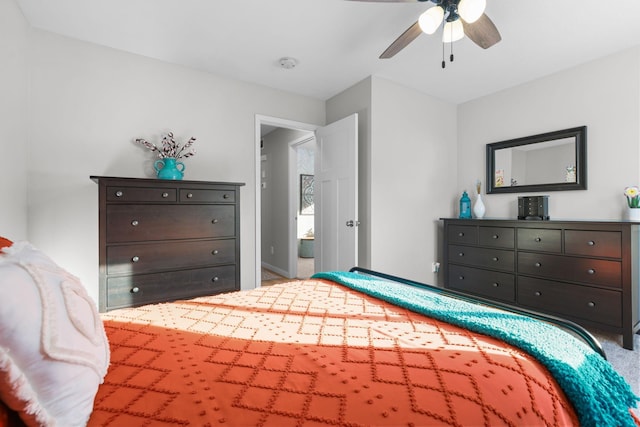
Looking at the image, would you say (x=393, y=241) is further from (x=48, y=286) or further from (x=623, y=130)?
(x=48, y=286)

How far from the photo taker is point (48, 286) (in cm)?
65

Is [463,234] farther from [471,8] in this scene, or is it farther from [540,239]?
[471,8]

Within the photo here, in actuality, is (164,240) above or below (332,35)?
below

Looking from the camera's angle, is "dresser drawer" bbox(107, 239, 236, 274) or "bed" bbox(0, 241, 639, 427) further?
"dresser drawer" bbox(107, 239, 236, 274)

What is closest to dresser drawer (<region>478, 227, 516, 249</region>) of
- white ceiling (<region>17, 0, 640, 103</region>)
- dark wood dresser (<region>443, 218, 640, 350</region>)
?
dark wood dresser (<region>443, 218, 640, 350</region>)

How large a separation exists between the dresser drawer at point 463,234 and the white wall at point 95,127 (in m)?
2.38

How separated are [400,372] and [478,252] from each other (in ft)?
9.80

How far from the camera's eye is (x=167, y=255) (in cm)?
234

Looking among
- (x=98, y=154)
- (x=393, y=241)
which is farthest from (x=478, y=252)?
(x=98, y=154)

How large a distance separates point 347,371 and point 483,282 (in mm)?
3042

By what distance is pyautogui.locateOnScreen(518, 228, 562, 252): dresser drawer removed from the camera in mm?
2764

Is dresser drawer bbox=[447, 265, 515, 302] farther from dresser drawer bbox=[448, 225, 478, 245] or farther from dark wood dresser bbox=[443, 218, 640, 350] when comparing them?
dresser drawer bbox=[448, 225, 478, 245]

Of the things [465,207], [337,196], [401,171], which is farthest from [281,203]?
[465,207]

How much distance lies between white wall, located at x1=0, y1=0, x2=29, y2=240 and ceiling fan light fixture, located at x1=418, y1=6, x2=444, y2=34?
2615 millimetres
